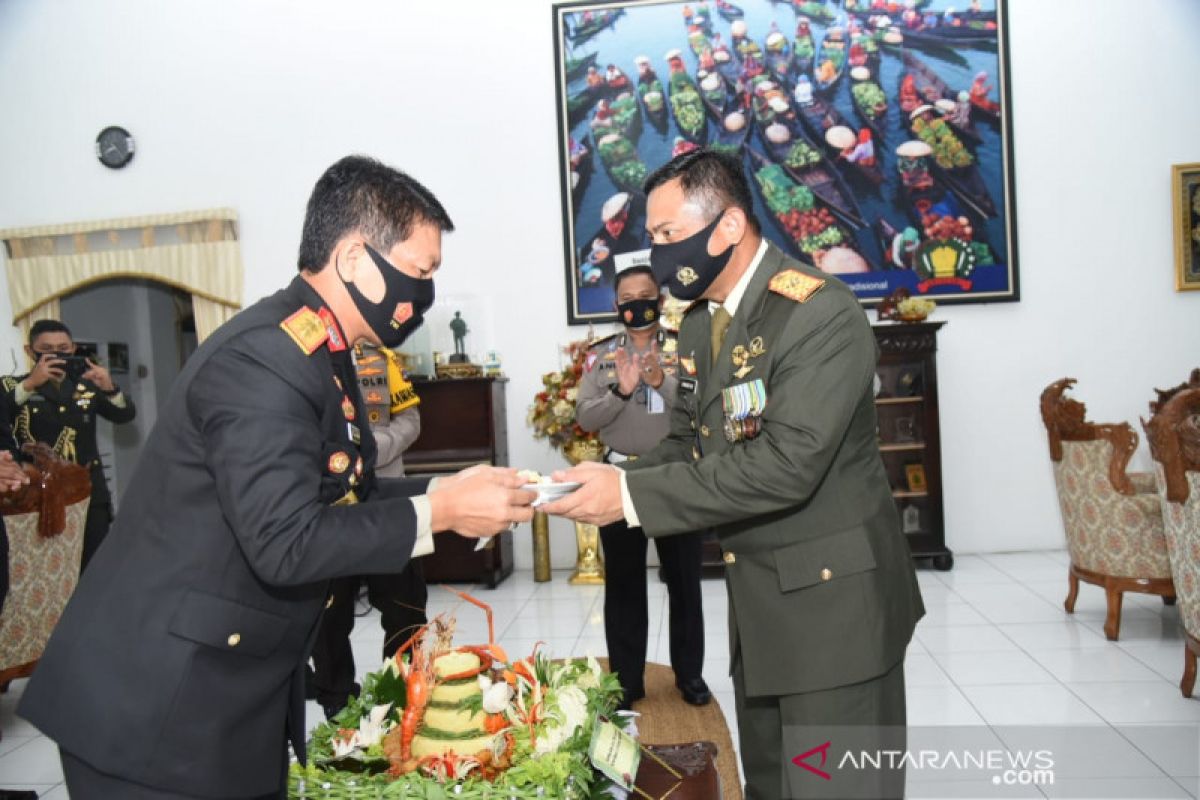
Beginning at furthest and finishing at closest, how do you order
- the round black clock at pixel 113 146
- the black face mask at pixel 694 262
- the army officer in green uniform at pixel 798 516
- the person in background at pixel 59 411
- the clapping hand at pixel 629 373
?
the round black clock at pixel 113 146
the person in background at pixel 59 411
the clapping hand at pixel 629 373
the black face mask at pixel 694 262
the army officer in green uniform at pixel 798 516

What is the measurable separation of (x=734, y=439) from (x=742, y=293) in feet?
1.18

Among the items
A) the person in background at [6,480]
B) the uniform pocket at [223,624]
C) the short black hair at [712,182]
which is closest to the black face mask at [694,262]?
the short black hair at [712,182]

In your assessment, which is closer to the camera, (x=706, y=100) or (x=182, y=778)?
(x=182, y=778)

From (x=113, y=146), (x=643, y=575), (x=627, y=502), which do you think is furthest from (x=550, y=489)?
(x=113, y=146)

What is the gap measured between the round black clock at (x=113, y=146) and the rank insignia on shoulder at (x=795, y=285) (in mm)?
6229

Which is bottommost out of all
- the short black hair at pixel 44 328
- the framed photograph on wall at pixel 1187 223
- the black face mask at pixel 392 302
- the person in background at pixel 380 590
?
the person in background at pixel 380 590

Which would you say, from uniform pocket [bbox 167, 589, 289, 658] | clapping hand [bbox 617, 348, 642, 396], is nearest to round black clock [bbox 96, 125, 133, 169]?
clapping hand [bbox 617, 348, 642, 396]

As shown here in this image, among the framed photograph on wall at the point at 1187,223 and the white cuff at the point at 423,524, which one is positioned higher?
the framed photograph on wall at the point at 1187,223

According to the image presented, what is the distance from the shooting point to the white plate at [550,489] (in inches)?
68.9

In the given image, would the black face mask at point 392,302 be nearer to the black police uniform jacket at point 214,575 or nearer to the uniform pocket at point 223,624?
the black police uniform jacket at point 214,575

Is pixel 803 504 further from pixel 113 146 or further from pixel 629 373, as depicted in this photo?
pixel 113 146

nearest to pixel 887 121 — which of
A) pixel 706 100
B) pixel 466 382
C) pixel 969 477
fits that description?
pixel 706 100

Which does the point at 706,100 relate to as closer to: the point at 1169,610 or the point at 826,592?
the point at 1169,610

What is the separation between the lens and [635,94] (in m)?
6.08
